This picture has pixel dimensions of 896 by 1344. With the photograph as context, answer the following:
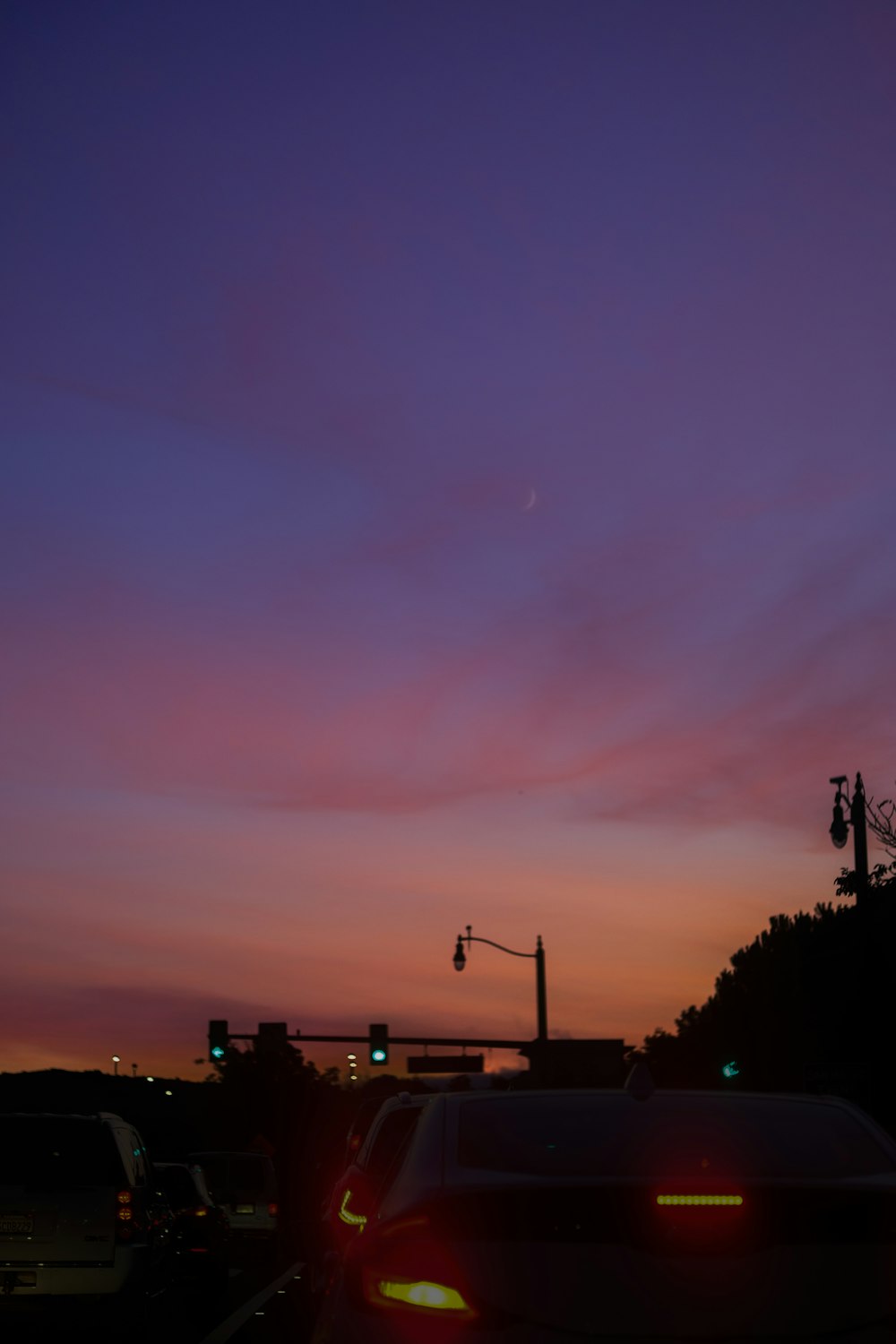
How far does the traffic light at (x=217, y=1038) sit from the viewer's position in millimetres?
57844

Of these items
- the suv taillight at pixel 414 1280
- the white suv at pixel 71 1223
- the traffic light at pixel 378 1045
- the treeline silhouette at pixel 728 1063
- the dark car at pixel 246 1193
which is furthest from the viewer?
the traffic light at pixel 378 1045

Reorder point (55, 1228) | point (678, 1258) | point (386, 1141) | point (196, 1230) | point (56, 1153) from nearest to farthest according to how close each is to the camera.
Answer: point (678, 1258)
point (386, 1141)
point (55, 1228)
point (56, 1153)
point (196, 1230)

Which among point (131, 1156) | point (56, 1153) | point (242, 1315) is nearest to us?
point (56, 1153)

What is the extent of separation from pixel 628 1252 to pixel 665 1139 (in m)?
0.75

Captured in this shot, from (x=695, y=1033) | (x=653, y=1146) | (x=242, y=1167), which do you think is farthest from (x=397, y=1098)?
(x=695, y=1033)

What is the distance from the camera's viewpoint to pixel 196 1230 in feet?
58.4

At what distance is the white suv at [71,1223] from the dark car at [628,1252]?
7.58 meters

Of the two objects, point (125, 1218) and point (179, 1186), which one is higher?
point (179, 1186)

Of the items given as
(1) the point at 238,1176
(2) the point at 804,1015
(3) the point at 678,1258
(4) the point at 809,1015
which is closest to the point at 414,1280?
(3) the point at 678,1258

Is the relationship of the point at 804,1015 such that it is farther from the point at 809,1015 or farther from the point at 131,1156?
the point at 131,1156

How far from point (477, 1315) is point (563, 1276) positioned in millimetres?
264

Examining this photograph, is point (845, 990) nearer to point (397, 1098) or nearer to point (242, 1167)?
point (242, 1167)

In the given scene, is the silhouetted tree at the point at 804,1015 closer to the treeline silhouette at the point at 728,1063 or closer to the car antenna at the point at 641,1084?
the treeline silhouette at the point at 728,1063

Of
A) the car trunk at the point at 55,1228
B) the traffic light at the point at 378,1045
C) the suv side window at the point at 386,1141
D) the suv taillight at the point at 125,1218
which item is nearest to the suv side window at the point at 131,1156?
the suv taillight at the point at 125,1218
